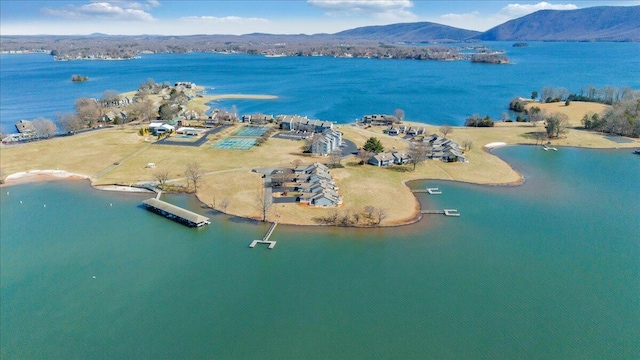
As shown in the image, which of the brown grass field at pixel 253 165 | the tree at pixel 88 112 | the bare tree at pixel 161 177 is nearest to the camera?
the brown grass field at pixel 253 165

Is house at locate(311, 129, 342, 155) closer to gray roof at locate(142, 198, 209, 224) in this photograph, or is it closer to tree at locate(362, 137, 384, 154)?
tree at locate(362, 137, 384, 154)

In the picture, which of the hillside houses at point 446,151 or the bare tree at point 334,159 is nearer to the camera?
the bare tree at point 334,159

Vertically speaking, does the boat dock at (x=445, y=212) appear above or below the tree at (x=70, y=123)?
below

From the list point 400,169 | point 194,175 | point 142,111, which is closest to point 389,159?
point 400,169

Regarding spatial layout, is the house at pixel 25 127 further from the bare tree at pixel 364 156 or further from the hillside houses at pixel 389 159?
the hillside houses at pixel 389 159

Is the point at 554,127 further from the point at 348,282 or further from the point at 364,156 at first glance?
the point at 348,282

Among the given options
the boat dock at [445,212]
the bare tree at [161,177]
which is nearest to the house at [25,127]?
the bare tree at [161,177]

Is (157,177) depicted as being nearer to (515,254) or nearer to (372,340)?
(372,340)
